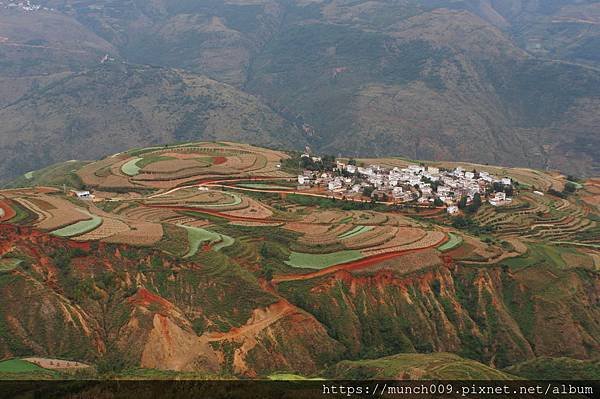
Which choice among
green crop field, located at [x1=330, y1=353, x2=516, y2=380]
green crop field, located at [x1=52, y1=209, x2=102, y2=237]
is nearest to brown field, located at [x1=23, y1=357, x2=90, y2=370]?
green crop field, located at [x1=52, y1=209, x2=102, y2=237]

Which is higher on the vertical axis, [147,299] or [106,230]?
[106,230]

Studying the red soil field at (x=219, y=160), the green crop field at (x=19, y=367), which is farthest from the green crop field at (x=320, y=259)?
the red soil field at (x=219, y=160)

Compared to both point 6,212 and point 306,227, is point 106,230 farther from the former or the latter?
point 306,227

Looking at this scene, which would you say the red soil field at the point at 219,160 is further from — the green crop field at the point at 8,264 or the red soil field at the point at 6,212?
the green crop field at the point at 8,264

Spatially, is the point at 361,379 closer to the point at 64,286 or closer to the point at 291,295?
the point at 291,295

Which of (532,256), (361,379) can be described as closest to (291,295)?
(361,379)

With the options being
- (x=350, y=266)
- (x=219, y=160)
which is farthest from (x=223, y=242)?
(x=219, y=160)
